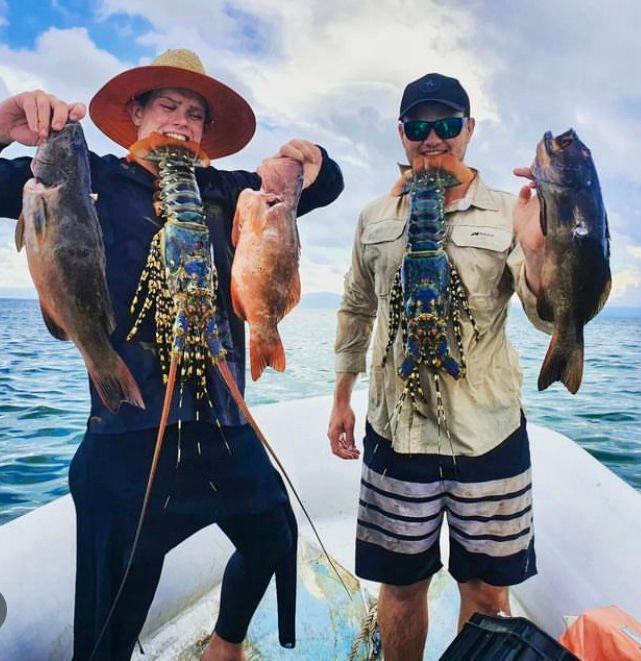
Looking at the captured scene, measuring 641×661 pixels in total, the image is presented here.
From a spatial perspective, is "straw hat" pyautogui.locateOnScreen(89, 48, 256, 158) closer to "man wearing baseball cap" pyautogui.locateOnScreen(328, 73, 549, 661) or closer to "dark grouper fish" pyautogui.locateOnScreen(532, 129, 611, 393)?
"man wearing baseball cap" pyautogui.locateOnScreen(328, 73, 549, 661)

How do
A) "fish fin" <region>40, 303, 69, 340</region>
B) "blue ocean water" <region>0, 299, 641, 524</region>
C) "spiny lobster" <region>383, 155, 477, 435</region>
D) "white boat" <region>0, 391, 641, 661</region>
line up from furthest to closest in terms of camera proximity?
"blue ocean water" <region>0, 299, 641, 524</region>
"white boat" <region>0, 391, 641, 661</region>
"spiny lobster" <region>383, 155, 477, 435</region>
"fish fin" <region>40, 303, 69, 340</region>

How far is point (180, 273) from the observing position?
1.73m

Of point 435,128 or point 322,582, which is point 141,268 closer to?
point 435,128

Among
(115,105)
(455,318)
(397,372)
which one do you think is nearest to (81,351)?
(115,105)

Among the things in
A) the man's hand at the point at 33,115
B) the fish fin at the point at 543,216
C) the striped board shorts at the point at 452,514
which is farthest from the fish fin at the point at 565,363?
the man's hand at the point at 33,115

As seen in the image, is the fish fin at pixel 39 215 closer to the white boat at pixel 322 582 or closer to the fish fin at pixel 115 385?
the fish fin at pixel 115 385

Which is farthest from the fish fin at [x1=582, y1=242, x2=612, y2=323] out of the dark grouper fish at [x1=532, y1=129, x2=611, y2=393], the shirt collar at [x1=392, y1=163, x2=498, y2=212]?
the shirt collar at [x1=392, y1=163, x2=498, y2=212]

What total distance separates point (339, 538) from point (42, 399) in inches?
132

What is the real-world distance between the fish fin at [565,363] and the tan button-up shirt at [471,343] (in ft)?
0.81

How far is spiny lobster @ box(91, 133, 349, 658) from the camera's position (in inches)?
68.4

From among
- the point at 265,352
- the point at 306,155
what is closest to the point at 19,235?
the point at 265,352

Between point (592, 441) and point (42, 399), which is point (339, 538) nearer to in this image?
point (42, 399)

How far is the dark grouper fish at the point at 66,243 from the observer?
147 cm

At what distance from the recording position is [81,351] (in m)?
1.60
